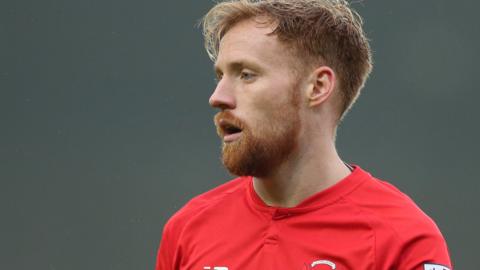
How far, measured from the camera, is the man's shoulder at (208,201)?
2.59m

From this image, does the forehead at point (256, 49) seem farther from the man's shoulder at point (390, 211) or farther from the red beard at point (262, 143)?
the man's shoulder at point (390, 211)

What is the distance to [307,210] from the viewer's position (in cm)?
238

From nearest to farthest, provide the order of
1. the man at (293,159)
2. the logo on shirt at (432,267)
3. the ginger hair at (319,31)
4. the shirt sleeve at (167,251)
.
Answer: the logo on shirt at (432,267)
the man at (293,159)
the ginger hair at (319,31)
the shirt sleeve at (167,251)

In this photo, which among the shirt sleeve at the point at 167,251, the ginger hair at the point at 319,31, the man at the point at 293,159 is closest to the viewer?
the man at the point at 293,159

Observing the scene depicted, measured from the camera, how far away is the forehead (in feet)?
7.74

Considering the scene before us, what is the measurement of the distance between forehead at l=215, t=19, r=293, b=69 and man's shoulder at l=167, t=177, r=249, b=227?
0.44 meters

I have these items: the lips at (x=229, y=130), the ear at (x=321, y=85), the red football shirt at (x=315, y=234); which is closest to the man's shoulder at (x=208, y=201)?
the red football shirt at (x=315, y=234)

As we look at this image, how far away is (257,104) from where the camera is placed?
234cm

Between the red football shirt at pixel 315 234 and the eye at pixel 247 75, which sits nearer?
the red football shirt at pixel 315 234

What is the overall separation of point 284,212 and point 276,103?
1.05ft

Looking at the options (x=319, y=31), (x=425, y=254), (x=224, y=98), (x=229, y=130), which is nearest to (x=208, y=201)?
(x=229, y=130)

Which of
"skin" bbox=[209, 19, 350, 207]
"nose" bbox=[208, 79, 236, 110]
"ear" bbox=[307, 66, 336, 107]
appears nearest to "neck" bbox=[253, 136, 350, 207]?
"skin" bbox=[209, 19, 350, 207]

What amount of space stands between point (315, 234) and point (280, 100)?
1.30 ft

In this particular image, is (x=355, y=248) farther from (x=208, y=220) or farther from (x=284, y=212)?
(x=208, y=220)
